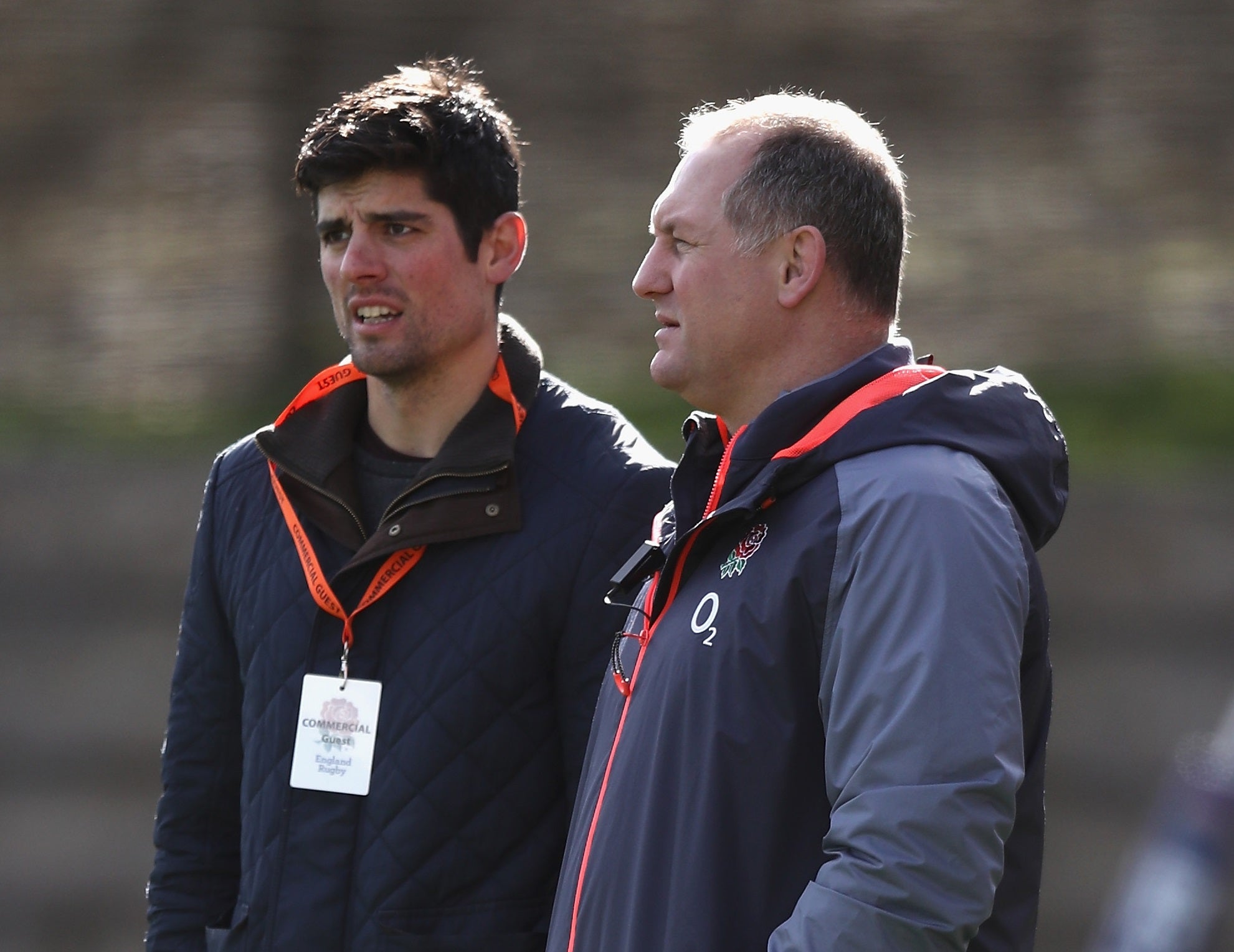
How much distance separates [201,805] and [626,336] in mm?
2098

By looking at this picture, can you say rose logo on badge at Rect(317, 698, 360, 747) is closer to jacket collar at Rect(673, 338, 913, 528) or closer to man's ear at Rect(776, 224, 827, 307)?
jacket collar at Rect(673, 338, 913, 528)

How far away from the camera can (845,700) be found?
55.6 inches

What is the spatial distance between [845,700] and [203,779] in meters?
1.17

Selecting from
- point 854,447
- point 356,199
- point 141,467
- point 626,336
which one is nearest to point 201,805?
point 356,199

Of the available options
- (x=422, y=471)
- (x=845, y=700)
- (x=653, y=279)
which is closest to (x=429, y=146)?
(x=422, y=471)

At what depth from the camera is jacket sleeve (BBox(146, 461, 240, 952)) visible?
223 cm

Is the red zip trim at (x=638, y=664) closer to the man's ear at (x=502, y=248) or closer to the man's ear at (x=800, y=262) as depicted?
the man's ear at (x=800, y=262)

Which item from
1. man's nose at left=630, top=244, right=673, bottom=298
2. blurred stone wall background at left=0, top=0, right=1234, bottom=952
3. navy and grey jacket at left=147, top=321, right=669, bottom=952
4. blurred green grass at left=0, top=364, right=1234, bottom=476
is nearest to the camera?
man's nose at left=630, top=244, right=673, bottom=298

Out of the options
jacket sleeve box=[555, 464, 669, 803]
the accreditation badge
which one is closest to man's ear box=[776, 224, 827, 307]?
jacket sleeve box=[555, 464, 669, 803]

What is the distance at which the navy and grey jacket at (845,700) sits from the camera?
135 cm

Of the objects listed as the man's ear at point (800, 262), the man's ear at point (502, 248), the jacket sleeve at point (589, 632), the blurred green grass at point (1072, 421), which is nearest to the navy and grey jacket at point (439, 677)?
the jacket sleeve at point (589, 632)

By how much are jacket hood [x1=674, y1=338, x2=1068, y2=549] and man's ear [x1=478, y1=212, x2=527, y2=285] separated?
76 cm

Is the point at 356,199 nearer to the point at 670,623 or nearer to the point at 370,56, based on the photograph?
the point at 670,623

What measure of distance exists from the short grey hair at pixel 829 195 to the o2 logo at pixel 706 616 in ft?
1.27
